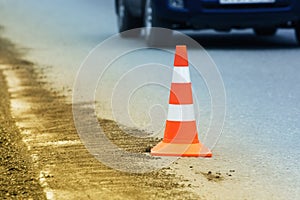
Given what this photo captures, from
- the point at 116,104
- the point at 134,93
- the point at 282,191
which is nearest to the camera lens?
the point at 282,191

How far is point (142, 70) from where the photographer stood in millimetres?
11047

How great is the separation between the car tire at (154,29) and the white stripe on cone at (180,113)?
22.4ft

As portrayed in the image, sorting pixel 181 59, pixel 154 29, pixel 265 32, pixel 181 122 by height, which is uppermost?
pixel 181 59

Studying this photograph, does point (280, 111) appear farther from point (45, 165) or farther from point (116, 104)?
point (45, 165)

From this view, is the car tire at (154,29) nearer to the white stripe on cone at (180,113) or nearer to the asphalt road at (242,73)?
the asphalt road at (242,73)

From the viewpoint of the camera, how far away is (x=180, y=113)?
6.42 m

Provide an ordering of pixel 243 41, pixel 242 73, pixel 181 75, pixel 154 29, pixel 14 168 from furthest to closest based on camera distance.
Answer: pixel 243 41, pixel 154 29, pixel 242 73, pixel 181 75, pixel 14 168

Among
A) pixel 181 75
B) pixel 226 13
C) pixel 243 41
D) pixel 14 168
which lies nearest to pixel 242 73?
pixel 226 13

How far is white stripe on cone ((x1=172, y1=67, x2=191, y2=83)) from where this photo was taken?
6.46 meters

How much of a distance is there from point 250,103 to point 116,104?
1192 millimetres

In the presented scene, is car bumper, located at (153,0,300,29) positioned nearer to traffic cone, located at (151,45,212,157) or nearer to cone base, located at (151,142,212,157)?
traffic cone, located at (151,45,212,157)

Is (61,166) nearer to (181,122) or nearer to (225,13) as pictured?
(181,122)

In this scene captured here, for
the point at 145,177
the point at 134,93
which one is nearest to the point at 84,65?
the point at 134,93

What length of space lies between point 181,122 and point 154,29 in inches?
285
